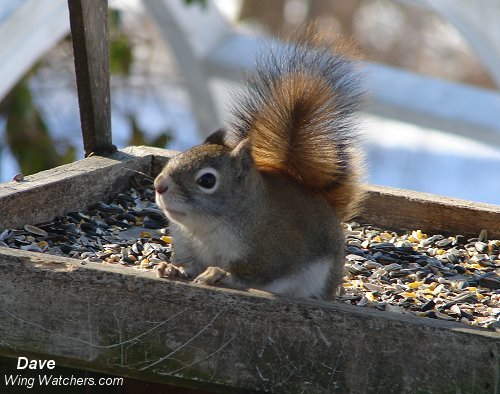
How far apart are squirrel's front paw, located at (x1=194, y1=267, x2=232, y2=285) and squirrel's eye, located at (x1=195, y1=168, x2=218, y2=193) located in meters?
0.21

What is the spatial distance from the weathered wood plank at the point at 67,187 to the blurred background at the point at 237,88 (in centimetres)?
32

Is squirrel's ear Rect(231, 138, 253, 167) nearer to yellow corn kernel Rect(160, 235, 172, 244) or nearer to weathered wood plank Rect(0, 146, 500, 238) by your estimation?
yellow corn kernel Rect(160, 235, 172, 244)

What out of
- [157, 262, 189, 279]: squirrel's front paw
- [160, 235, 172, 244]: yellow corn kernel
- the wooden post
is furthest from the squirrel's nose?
the wooden post

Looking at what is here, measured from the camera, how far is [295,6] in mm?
10203

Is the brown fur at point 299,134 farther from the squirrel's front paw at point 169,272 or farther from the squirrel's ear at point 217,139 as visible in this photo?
the squirrel's front paw at point 169,272

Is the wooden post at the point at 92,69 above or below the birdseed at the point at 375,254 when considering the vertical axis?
above

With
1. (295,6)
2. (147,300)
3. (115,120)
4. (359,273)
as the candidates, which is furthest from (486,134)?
(295,6)

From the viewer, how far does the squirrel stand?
2311mm

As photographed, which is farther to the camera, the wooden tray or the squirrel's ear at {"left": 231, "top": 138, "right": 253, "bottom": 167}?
the squirrel's ear at {"left": 231, "top": 138, "right": 253, "bottom": 167}

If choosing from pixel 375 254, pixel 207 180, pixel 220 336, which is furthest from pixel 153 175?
pixel 220 336

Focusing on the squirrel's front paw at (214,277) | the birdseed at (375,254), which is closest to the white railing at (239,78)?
the birdseed at (375,254)

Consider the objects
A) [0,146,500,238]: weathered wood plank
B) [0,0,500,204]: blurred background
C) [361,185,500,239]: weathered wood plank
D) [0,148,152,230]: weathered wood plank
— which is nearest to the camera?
[0,148,152,230]: weathered wood plank

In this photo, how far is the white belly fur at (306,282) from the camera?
234cm

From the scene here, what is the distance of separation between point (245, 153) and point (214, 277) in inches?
12.8
